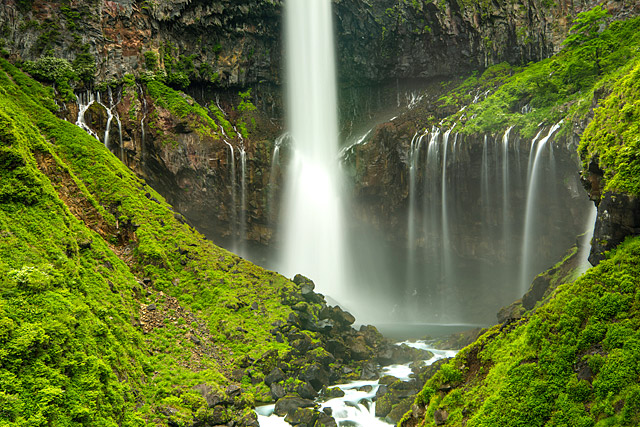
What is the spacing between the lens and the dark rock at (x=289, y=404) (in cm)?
1485

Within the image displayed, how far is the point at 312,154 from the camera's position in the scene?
43562 millimetres

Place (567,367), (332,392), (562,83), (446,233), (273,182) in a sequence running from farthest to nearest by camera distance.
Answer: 1. (273,182)
2. (446,233)
3. (562,83)
4. (332,392)
5. (567,367)

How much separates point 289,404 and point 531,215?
76.4 ft

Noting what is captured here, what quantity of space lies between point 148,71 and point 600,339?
126 ft

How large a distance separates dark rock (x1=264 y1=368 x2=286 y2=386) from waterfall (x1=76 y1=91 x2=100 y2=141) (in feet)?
74.4

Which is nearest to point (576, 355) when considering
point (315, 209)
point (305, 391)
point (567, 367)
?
point (567, 367)

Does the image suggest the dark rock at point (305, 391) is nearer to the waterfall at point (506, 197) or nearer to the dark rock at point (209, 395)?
the dark rock at point (209, 395)

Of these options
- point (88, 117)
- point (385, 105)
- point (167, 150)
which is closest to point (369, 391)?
point (167, 150)

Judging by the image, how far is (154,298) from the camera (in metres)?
18.5

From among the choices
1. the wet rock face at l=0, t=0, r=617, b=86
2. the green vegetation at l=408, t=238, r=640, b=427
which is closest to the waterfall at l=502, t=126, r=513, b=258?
the wet rock face at l=0, t=0, r=617, b=86

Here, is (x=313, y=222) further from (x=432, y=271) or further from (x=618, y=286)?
(x=618, y=286)

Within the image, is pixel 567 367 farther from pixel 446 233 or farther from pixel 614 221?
pixel 446 233

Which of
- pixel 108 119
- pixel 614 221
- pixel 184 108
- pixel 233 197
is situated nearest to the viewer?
pixel 614 221

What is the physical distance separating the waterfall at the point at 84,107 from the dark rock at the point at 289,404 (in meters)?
24.1
